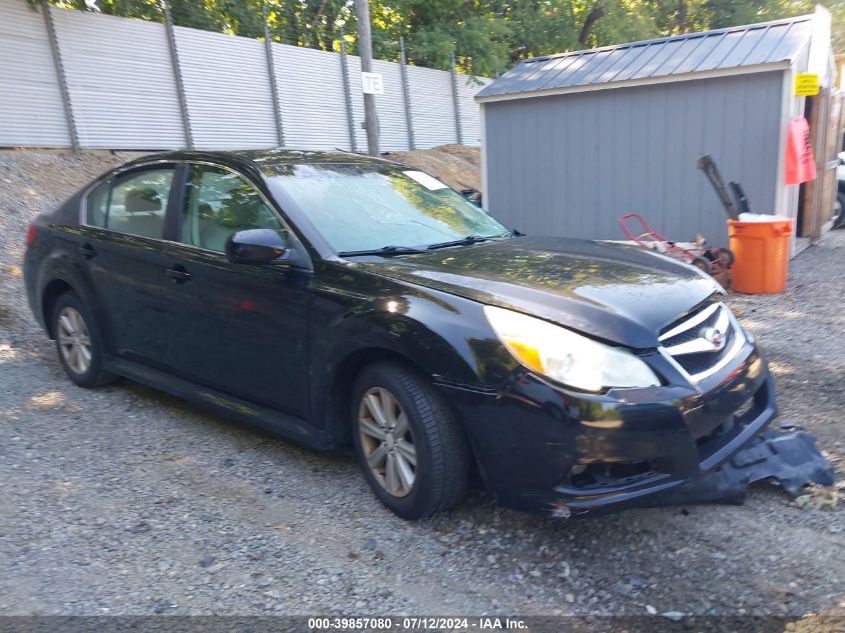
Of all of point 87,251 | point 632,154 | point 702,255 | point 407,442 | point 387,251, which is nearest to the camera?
point 407,442

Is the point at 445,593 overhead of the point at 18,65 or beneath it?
beneath

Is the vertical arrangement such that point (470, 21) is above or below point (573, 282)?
above

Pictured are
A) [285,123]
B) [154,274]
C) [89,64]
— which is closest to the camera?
[154,274]

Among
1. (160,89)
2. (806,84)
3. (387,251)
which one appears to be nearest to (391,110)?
(160,89)

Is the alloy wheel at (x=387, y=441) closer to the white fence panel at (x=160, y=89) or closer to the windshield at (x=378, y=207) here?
the windshield at (x=378, y=207)

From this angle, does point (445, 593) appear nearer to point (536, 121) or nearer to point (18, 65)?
point (536, 121)

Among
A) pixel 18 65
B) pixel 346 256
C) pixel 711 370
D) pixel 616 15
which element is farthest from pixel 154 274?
pixel 616 15

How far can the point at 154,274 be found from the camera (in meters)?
4.47

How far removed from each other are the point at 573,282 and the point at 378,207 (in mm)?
1383

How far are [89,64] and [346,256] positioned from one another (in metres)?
9.18

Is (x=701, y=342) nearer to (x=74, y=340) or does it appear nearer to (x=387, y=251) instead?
(x=387, y=251)

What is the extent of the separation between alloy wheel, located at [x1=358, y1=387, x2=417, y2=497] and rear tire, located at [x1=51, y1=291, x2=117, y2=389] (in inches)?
96.9

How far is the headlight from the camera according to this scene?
2.90 m

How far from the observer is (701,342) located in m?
3.27
